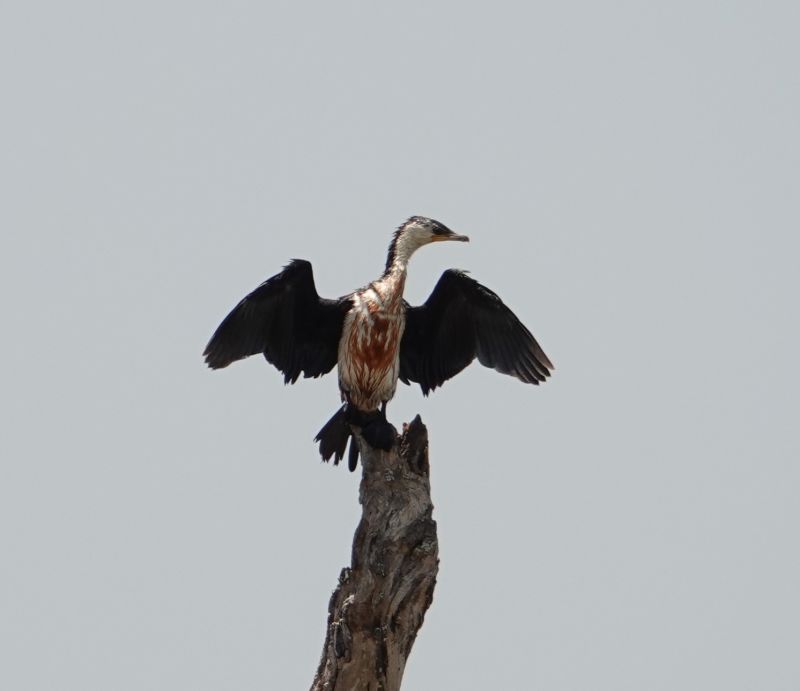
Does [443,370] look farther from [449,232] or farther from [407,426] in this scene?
[407,426]

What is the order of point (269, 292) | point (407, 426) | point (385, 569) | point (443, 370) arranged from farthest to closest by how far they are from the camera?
1. point (443, 370)
2. point (269, 292)
3. point (407, 426)
4. point (385, 569)

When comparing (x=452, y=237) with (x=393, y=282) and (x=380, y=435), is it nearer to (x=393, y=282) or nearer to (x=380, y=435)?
(x=393, y=282)

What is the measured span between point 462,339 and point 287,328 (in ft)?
3.78

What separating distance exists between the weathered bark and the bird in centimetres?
133

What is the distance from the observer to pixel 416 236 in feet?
25.7

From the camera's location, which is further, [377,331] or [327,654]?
[377,331]

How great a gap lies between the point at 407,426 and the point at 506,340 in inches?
66.9

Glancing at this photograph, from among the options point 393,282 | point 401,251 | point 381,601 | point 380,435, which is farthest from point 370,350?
point 381,601

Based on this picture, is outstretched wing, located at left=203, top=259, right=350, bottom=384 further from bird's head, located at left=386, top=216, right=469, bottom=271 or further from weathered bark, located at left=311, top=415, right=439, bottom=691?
weathered bark, located at left=311, top=415, right=439, bottom=691

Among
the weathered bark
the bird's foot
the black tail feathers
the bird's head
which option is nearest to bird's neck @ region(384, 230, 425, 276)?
the bird's head

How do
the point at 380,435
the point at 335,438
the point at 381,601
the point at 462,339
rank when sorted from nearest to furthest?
the point at 381,601, the point at 380,435, the point at 335,438, the point at 462,339

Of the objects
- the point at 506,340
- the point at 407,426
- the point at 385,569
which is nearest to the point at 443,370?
the point at 506,340

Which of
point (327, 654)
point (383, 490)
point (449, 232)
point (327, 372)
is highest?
point (449, 232)

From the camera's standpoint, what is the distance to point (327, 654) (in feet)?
19.8
